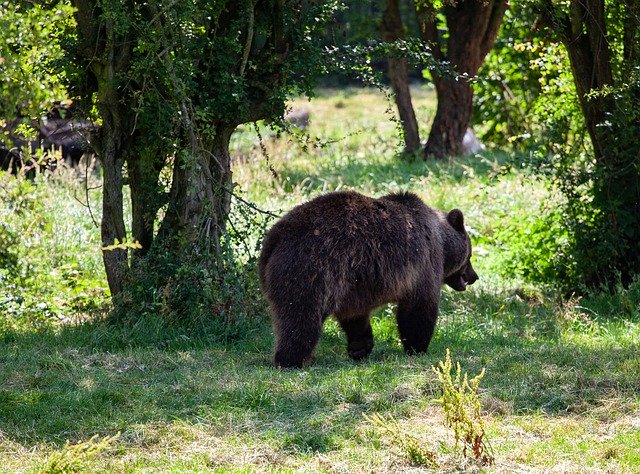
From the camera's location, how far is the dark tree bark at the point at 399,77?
755 inches

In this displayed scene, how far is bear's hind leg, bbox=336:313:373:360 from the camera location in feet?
30.5

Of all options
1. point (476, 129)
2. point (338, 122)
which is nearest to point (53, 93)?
point (476, 129)

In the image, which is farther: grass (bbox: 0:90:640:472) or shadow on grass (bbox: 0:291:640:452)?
shadow on grass (bbox: 0:291:640:452)

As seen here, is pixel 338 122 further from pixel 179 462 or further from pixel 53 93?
pixel 179 462

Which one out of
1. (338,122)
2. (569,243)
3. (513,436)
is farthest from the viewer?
(338,122)

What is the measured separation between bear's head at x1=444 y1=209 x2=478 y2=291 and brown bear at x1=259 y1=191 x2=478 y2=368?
474 millimetres

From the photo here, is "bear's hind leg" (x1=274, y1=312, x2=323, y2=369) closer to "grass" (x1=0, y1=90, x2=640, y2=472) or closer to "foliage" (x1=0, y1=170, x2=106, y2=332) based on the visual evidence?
"grass" (x1=0, y1=90, x2=640, y2=472)

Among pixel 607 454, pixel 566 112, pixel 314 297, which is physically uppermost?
pixel 566 112

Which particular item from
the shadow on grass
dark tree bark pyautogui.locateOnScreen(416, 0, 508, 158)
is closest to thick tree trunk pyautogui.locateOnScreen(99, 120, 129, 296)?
the shadow on grass

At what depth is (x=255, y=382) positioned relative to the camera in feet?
25.5

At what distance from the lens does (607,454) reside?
635cm

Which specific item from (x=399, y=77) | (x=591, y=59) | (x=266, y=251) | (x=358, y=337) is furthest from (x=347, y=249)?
→ (x=399, y=77)

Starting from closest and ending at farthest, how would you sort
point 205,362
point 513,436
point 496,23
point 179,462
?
point 179,462 → point 513,436 → point 205,362 → point 496,23

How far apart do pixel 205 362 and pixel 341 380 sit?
4.80 ft
